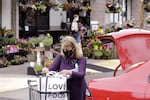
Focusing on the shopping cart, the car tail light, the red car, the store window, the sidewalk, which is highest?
the store window

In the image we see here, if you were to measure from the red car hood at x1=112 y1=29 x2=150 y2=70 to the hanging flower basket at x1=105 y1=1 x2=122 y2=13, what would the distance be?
56.6 ft

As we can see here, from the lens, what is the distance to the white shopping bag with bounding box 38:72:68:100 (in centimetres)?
538

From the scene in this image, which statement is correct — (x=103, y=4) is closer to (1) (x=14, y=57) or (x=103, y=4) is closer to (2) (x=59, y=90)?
(1) (x=14, y=57)

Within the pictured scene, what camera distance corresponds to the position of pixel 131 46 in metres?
6.46

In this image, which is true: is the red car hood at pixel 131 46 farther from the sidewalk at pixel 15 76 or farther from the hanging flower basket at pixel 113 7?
the hanging flower basket at pixel 113 7

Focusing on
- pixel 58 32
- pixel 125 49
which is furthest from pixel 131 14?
pixel 125 49

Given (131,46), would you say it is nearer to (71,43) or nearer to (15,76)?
(71,43)

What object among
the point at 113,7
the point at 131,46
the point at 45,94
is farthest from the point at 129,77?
the point at 113,7

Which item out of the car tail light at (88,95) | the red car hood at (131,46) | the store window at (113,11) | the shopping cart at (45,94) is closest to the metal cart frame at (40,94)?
the shopping cart at (45,94)

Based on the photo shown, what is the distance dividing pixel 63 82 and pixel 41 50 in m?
7.81

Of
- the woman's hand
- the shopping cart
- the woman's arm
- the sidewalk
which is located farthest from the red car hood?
the sidewalk

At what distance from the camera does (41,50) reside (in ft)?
43.3

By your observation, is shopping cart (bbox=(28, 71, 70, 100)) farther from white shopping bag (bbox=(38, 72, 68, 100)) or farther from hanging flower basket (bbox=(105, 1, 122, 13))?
hanging flower basket (bbox=(105, 1, 122, 13))

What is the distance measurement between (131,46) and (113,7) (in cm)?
1825
